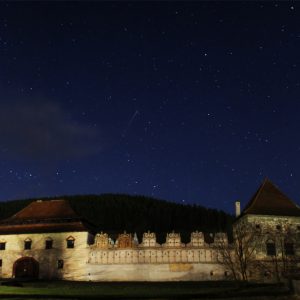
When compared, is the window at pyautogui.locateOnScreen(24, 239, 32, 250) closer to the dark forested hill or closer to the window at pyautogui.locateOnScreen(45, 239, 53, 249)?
the window at pyautogui.locateOnScreen(45, 239, 53, 249)

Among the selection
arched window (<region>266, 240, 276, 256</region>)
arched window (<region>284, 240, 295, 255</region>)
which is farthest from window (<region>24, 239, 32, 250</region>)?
arched window (<region>284, 240, 295, 255</region>)

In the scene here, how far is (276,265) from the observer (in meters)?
40.7

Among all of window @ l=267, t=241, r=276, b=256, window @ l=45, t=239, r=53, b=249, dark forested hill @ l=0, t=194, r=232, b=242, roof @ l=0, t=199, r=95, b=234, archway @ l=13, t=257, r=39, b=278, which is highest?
dark forested hill @ l=0, t=194, r=232, b=242

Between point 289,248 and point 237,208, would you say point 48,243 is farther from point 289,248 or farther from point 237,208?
point 289,248

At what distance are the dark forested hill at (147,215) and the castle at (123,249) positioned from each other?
53799 mm

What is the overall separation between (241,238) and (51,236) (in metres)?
19.6

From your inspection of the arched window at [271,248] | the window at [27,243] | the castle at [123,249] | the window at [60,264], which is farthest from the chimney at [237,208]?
the window at [27,243]

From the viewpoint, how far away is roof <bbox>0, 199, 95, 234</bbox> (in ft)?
153

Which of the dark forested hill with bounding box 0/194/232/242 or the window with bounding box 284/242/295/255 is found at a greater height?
the dark forested hill with bounding box 0/194/232/242

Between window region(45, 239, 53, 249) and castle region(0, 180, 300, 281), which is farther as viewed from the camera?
window region(45, 239, 53, 249)

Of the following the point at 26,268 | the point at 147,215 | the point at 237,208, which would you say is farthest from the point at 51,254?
the point at 147,215

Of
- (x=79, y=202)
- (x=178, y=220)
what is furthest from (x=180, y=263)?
(x=79, y=202)

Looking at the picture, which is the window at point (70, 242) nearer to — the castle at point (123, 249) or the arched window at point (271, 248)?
the castle at point (123, 249)

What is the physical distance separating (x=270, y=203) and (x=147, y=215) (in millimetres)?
67213
